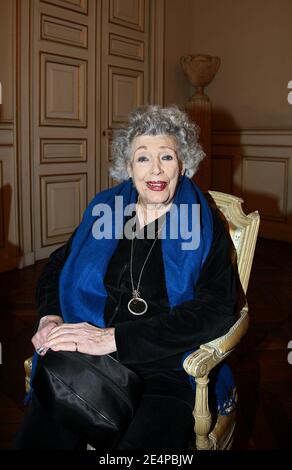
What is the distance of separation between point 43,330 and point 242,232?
69 cm

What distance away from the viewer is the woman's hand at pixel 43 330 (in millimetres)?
1214

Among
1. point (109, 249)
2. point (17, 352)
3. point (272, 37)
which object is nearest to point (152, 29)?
point (272, 37)

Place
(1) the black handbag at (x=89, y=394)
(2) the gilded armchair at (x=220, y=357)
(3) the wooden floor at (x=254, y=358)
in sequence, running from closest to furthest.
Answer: (1) the black handbag at (x=89, y=394), (2) the gilded armchair at (x=220, y=357), (3) the wooden floor at (x=254, y=358)

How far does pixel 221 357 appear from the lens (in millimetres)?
1180

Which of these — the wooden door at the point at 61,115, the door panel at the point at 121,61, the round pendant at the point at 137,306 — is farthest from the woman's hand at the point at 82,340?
the door panel at the point at 121,61

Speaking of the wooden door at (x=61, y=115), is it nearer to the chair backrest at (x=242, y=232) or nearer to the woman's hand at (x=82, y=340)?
the chair backrest at (x=242, y=232)

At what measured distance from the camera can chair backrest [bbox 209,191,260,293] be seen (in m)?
1.47

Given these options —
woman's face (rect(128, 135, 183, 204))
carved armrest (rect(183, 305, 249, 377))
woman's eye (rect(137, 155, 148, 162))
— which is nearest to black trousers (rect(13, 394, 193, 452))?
carved armrest (rect(183, 305, 249, 377))

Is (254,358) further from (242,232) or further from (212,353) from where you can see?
(212,353)

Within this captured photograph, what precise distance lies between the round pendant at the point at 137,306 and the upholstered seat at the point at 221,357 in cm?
21

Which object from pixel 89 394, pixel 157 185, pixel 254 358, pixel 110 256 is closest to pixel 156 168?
pixel 157 185

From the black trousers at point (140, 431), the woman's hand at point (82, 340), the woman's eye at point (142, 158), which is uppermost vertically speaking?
the woman's eye at point (142, 158)

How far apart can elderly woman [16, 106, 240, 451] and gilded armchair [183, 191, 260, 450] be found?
3 centimetres
